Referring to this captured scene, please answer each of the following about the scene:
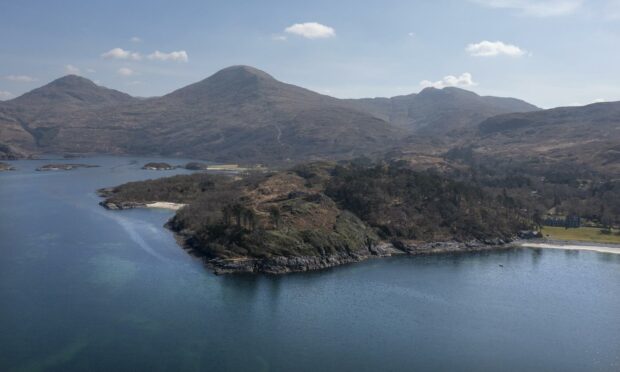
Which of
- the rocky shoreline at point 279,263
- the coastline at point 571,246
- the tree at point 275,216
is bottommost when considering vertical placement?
the rocky shoreline at point 279,263

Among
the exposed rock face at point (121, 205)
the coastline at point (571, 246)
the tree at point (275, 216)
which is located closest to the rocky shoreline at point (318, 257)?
the coastline at point (571, 246)


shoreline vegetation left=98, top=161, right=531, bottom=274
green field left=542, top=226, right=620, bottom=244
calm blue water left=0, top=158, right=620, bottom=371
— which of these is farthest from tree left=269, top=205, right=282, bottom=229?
green field left=542, top=226, right=620, bottom=244

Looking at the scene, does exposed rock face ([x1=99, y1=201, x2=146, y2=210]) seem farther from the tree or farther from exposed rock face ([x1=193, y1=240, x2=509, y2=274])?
exposed rock face ([x1=193, y1=240, x2=509, y2=274])

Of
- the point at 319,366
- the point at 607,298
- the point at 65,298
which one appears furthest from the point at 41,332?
the point at 607,298

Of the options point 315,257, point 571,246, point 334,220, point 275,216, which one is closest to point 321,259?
point 315,257

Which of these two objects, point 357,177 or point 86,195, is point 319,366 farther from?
point 86,195

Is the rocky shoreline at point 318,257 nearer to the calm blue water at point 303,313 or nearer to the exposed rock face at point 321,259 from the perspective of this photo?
the exposed rock face at point 321,259
